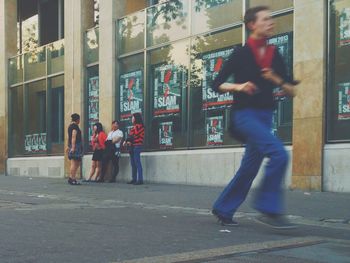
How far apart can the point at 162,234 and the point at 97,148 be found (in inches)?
389

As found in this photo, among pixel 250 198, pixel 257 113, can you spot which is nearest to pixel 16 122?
pixel 250 198

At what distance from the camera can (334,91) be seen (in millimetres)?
9992

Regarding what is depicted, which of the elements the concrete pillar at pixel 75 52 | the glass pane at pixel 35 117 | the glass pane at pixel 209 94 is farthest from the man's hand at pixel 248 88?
the glass pane at pixel 35 117

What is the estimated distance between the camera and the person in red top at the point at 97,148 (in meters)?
14.7

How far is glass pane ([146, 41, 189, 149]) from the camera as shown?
1330 cm

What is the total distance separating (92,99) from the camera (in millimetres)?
16391

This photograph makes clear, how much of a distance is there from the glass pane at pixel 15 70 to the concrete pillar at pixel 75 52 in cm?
375

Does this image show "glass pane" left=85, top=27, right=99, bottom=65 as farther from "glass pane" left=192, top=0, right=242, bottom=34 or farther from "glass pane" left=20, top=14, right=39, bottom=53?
"glass pane" left=20, top=14, right=39, bottom=53

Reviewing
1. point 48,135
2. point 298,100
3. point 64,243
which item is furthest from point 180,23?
point 64,243

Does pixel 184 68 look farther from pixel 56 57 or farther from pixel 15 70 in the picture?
pixel 15 70

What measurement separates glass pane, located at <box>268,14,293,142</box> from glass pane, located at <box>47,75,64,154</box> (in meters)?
8.77

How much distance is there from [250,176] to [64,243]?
1817 mm

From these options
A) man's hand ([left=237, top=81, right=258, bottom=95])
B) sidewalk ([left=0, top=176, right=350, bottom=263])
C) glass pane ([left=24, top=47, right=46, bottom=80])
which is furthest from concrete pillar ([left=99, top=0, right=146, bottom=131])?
man's hand ([left=237, top=81, right=258, bottom=95])

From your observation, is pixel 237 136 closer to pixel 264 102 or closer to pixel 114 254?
pixel 264 102
